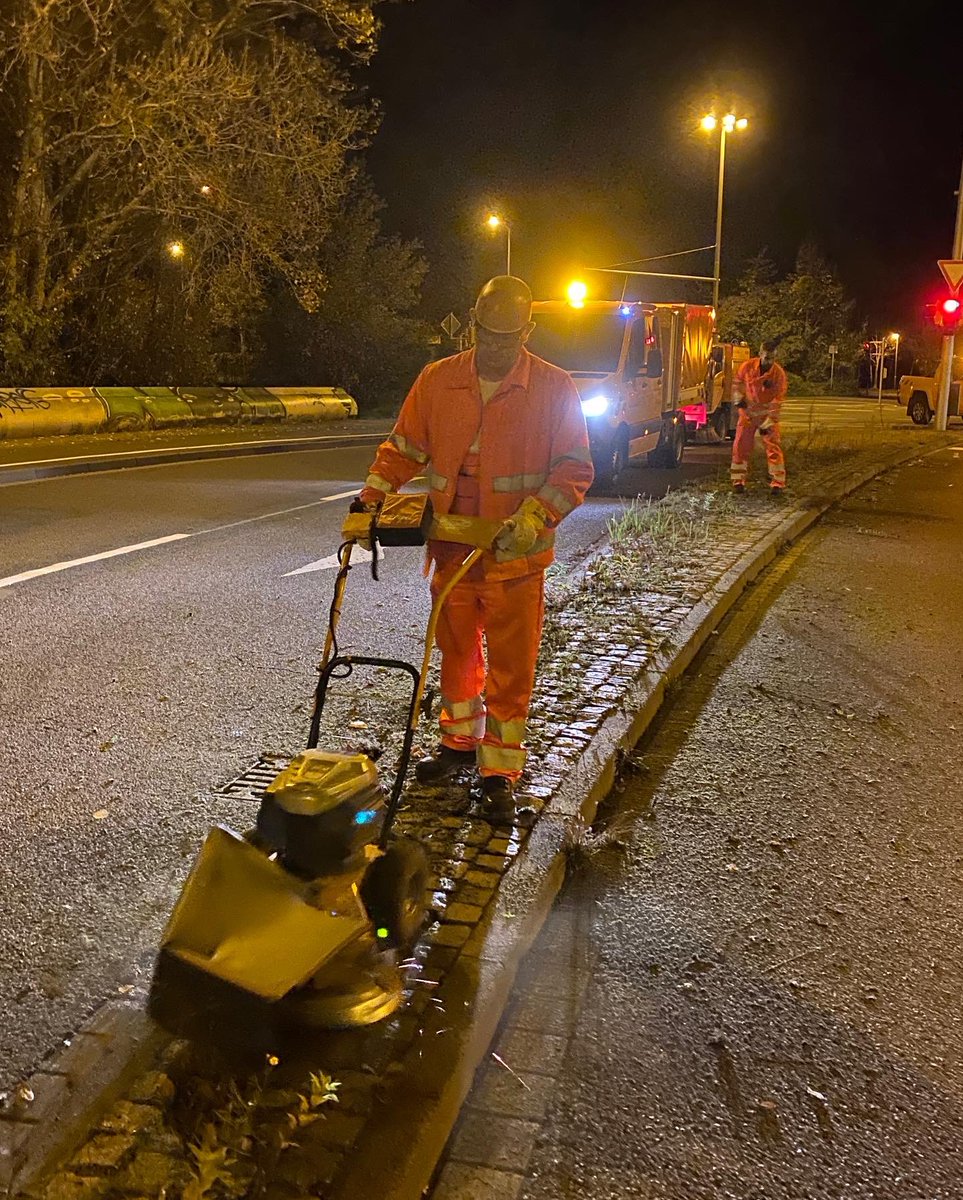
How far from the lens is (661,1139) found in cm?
267

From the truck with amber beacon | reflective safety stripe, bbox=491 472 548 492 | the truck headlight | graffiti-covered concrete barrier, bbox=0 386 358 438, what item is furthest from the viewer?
graffiti-covered concrete barrier, bbox=0 386 358 438

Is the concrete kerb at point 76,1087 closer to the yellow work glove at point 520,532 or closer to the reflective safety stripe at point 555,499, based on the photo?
the yellow work glove at point 520,532

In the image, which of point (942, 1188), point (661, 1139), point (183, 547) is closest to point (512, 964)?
point (661, 1139)

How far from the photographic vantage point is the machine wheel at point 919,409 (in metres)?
31.2

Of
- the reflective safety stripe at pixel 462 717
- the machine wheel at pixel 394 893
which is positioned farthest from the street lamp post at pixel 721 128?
the machine wheel at pixel 394 893

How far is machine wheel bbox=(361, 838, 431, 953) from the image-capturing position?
10.3ft

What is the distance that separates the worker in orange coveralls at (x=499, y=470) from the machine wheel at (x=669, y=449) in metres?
13.5

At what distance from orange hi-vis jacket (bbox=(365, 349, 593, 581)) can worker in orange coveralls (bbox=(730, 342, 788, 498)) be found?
9.72 metres

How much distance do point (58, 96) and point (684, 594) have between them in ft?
58.0

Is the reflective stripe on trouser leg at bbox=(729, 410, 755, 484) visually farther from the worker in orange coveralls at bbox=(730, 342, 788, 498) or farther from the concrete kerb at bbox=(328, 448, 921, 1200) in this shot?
the concrete kerb at bbox=(328, 448, 921, 1200)

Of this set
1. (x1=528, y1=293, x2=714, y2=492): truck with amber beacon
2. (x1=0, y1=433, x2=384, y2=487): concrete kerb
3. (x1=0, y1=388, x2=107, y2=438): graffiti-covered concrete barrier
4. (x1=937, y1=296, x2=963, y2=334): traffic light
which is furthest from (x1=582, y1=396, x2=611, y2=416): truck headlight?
(x1=0, y1=388, x2=107, y2=438): graffiti-covered concrete barrier

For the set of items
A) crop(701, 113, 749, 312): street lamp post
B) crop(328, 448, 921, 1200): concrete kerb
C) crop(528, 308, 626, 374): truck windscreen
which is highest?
crop(701, 113, 749, 312): street lamp post

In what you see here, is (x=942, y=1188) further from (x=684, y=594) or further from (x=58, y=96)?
(x=58, y=96)

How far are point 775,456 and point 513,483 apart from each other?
32.7 feet
